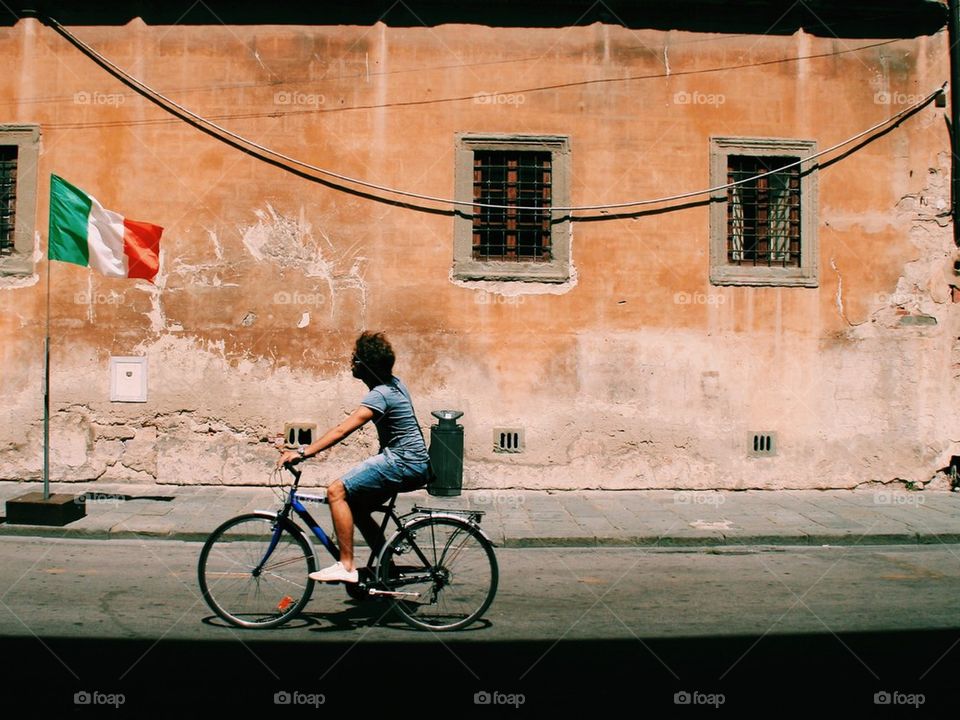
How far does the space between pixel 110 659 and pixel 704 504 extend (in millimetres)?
7497

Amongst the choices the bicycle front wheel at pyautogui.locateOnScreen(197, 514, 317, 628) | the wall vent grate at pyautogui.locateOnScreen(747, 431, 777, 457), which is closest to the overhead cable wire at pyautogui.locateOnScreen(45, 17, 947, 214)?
the wall vent grate at pyautogui.locateOnScreen(747, 431, 777, 457)

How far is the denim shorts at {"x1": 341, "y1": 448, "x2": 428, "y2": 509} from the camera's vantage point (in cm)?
574

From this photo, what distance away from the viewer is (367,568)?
19.0ft

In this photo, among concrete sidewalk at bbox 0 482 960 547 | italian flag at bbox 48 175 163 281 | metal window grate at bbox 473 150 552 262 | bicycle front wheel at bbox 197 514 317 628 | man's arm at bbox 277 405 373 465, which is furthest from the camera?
metal window grate at bbox 473 150 552 262

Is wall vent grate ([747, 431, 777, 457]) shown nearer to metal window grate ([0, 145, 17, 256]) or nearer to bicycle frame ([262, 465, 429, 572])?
bicycle frame ([262, 465, 429, 572])

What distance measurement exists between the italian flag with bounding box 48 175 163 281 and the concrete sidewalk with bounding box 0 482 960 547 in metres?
2.73

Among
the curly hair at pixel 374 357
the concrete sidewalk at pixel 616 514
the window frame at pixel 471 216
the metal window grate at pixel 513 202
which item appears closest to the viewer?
the curly hair at pixel 374 357

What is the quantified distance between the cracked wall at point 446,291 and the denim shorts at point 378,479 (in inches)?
223

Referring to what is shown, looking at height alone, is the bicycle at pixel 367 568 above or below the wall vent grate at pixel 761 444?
below

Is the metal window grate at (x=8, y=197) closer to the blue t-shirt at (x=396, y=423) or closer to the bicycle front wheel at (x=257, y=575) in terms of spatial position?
the bicycle front wheel at (x=257, y=575)

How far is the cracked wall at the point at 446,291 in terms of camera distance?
1144 centimetres

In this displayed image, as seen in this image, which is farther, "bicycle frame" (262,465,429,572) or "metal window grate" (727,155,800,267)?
"metal window grate" (727,155,800,267)

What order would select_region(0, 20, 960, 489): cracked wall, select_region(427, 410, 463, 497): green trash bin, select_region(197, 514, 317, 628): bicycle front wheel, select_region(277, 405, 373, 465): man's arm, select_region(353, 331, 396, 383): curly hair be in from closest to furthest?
select_region(277, 405, 373, 465): man's arm
select_region(197, 514, 317, 628): bicycle front wheel
select_region(353, 331, 396, 383): curly hair
select_region(427, 410, 463, 497): green trash bin
select_region(0, 20, 960, 489): cracked wall

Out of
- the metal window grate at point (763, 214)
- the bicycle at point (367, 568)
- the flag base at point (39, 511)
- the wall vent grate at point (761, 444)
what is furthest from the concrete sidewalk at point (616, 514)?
the metal window grate at point (763, 214)
